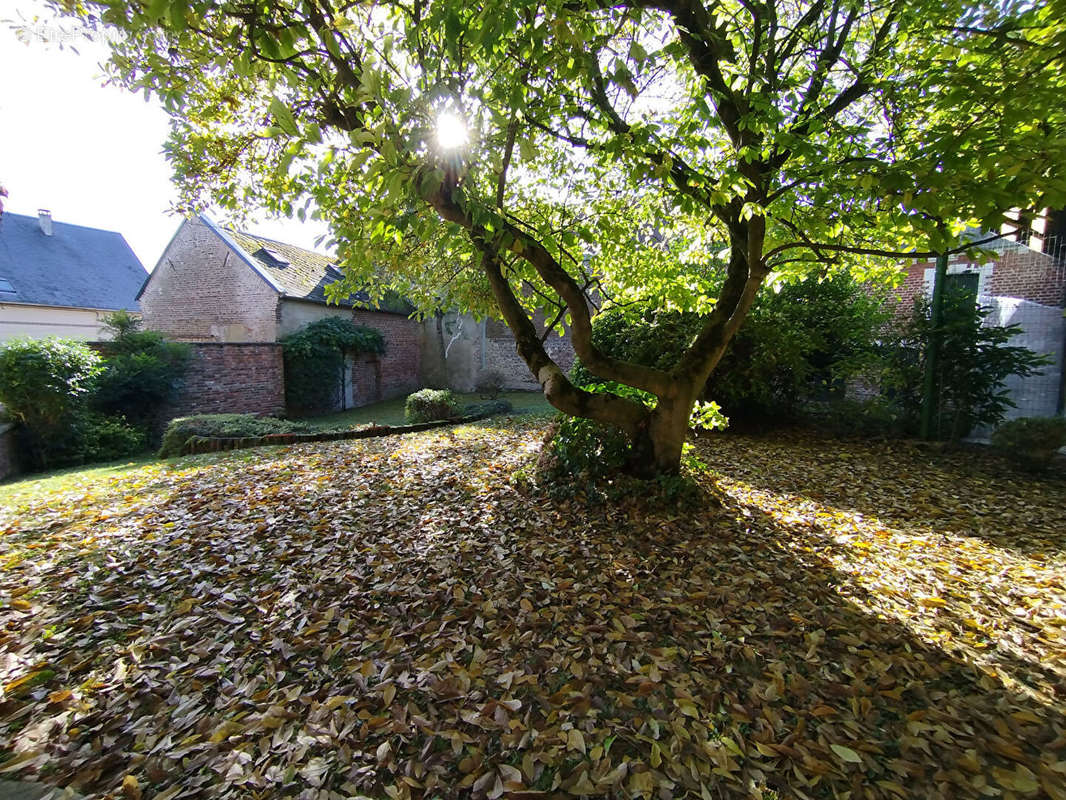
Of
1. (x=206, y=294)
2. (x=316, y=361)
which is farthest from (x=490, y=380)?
(x=206, y=294)

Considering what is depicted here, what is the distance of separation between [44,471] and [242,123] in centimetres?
738

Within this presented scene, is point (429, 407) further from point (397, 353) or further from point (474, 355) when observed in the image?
point (397, 353)

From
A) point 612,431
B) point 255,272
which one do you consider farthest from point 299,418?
point 612,431

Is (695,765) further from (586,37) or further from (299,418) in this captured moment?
(299,418)

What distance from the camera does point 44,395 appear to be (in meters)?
8.27

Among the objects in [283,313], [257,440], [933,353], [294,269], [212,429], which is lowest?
[257,440]

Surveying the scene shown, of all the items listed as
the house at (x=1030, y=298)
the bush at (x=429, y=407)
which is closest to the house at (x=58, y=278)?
the bush at (x=429, y=407)

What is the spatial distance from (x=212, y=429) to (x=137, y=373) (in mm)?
4077

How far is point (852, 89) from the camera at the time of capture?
158 inches

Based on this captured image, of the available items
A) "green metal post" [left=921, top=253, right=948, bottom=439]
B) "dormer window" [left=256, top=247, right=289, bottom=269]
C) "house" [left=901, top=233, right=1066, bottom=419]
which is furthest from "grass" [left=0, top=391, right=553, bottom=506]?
"house" [left=901, top=233, right=1066, bottom=419]

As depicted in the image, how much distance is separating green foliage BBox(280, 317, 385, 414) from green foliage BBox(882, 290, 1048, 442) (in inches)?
559

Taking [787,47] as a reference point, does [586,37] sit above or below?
below

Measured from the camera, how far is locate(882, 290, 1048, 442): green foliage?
6426 millimetres

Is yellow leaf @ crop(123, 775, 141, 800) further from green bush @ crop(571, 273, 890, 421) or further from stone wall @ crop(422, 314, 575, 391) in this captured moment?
stone wall @ crop(422, 314, 575, 391)
